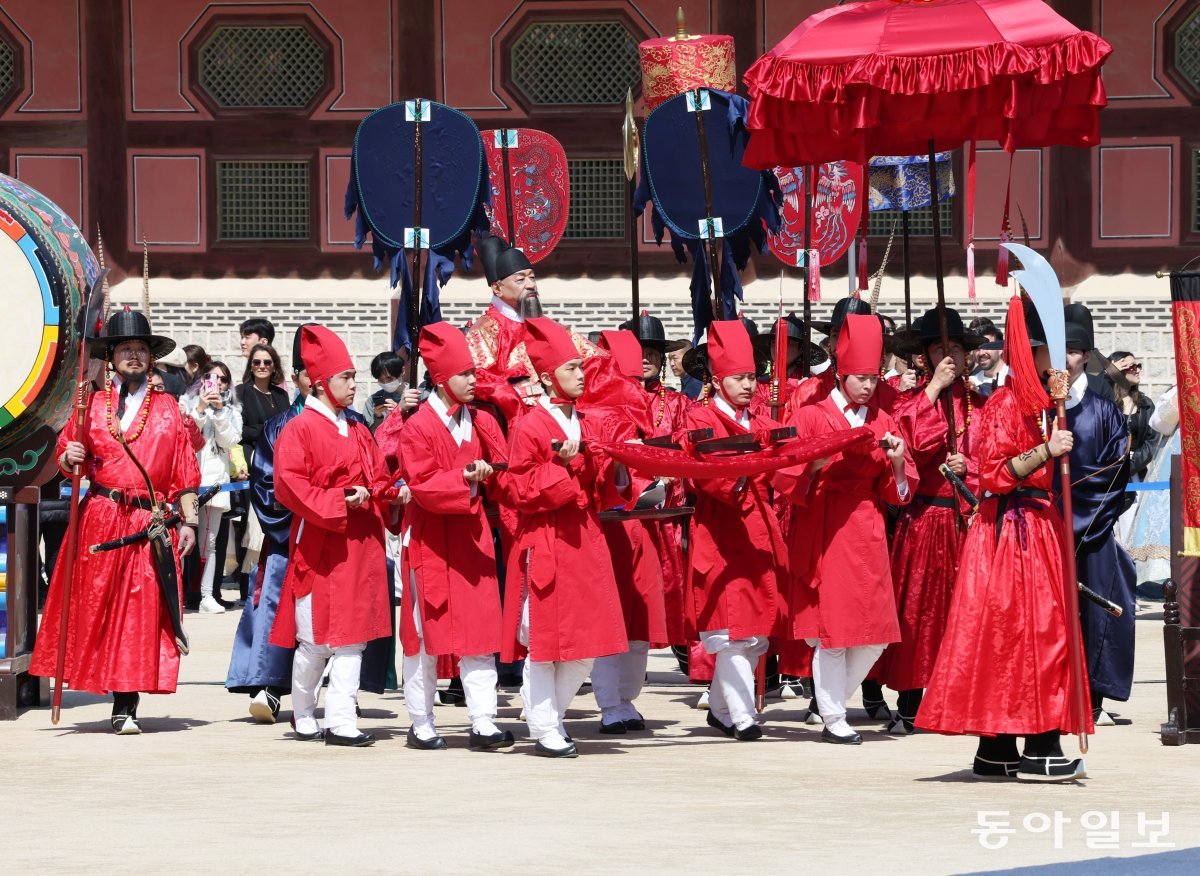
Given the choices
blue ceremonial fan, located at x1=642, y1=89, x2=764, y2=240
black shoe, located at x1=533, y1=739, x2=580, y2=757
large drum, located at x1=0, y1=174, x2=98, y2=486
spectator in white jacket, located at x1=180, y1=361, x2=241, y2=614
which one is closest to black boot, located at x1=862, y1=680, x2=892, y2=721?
black shoe, located at x1=533, y1=739, x2=580, y2=757

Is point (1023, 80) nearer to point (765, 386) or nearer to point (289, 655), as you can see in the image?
point (765, 386)

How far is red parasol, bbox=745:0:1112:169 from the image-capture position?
7.88 meters

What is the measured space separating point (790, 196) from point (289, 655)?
347 centimetres

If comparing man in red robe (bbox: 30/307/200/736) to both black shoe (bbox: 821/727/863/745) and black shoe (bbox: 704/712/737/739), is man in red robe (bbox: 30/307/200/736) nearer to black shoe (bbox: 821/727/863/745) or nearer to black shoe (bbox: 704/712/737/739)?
black shoe (bbox: 704/712/737/739)

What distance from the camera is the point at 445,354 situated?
25.7 feet

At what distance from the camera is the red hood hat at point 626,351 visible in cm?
830

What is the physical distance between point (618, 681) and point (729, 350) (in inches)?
54.3

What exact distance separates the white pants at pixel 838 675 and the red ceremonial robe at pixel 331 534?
1.66m

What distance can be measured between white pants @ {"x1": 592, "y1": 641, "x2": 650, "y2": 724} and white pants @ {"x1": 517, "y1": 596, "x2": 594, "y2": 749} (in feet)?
1.94

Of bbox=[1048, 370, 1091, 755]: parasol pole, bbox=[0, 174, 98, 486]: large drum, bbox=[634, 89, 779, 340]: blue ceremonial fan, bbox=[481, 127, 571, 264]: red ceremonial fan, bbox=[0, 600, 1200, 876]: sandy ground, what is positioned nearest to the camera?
bbox=[0, 600, 1200, 876]: sandy ground

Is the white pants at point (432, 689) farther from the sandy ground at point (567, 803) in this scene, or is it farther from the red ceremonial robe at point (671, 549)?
the red ceremonial robe at point (671, 549)

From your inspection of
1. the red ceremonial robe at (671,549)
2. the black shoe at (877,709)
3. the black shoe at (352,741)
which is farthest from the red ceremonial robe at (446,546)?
the black shoe at (877,709)

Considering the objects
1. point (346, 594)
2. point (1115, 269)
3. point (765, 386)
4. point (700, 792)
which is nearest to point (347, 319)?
point (1115, 269)

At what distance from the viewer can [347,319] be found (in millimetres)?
15805
